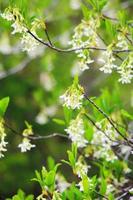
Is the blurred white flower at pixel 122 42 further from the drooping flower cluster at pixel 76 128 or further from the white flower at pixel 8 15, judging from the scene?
the white flower at pixel 8 15

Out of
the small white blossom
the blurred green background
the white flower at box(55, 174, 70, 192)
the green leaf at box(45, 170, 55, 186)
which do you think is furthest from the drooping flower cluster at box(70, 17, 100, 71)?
the blurred green background

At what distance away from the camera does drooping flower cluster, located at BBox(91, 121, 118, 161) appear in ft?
8.65

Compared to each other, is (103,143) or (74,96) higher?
(103,143)

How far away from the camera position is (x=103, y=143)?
117 inches

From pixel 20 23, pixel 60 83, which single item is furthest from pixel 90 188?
pixel 60 83

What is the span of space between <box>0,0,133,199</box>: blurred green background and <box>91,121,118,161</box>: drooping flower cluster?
81.0 inches

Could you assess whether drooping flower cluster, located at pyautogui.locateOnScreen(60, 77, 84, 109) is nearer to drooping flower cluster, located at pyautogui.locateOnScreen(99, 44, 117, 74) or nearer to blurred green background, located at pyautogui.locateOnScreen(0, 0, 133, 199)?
drooping flower cluster, located at pyautogui.locateOnScreen(99, 44, 117, 74)

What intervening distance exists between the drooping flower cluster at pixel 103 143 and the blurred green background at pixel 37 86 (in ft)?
6.75

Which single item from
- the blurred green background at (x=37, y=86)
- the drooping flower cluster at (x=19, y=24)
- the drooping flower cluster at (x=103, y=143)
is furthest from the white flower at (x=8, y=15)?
the blurred green background at (x=37, y=86)

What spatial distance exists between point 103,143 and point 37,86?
3059 mm

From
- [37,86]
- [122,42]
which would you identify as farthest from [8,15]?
[37,86]

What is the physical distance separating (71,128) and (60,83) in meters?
2.85

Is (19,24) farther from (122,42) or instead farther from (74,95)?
(122,42)

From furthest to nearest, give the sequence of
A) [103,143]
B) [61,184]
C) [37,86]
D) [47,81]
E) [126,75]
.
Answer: [47,81], [37,86], [61,184], [103,143], [126,75]
